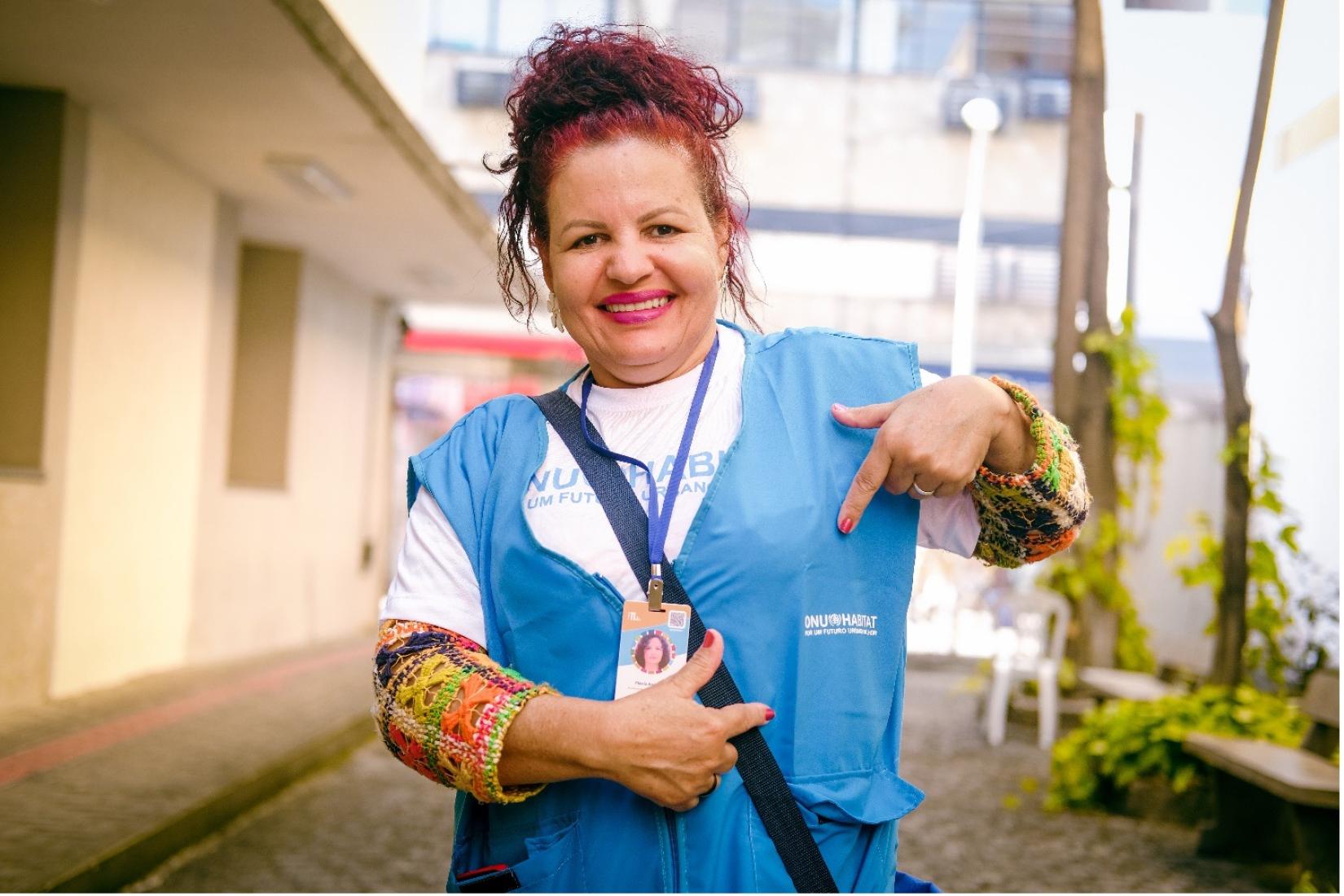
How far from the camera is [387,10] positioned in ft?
37.9

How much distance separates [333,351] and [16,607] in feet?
23.0

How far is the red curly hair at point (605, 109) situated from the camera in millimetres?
1864

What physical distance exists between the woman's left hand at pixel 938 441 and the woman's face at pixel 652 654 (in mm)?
280

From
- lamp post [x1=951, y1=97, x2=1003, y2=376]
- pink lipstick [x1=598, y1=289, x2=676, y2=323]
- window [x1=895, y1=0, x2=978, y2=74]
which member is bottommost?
pink lipstick [x1=598, y1=289, x2=676, y2=323]

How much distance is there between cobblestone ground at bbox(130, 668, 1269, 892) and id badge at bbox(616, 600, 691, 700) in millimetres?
3851

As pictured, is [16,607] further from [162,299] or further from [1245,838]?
[1245,838]

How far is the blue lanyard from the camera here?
5.69ft

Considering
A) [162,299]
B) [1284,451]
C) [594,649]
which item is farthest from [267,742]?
[594,649]

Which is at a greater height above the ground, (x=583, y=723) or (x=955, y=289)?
(x=955, y=289)

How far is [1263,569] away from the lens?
21.7ft

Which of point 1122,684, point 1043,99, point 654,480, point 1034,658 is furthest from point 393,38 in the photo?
point 1043,99

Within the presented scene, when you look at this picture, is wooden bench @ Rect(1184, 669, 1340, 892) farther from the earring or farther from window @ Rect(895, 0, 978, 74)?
window @ Rect(895, 0, 978, 74)

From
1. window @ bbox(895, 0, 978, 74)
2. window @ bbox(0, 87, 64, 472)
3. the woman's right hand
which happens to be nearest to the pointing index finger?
the woman's right hand

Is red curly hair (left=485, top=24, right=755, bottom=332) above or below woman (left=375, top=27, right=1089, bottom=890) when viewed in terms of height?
above
